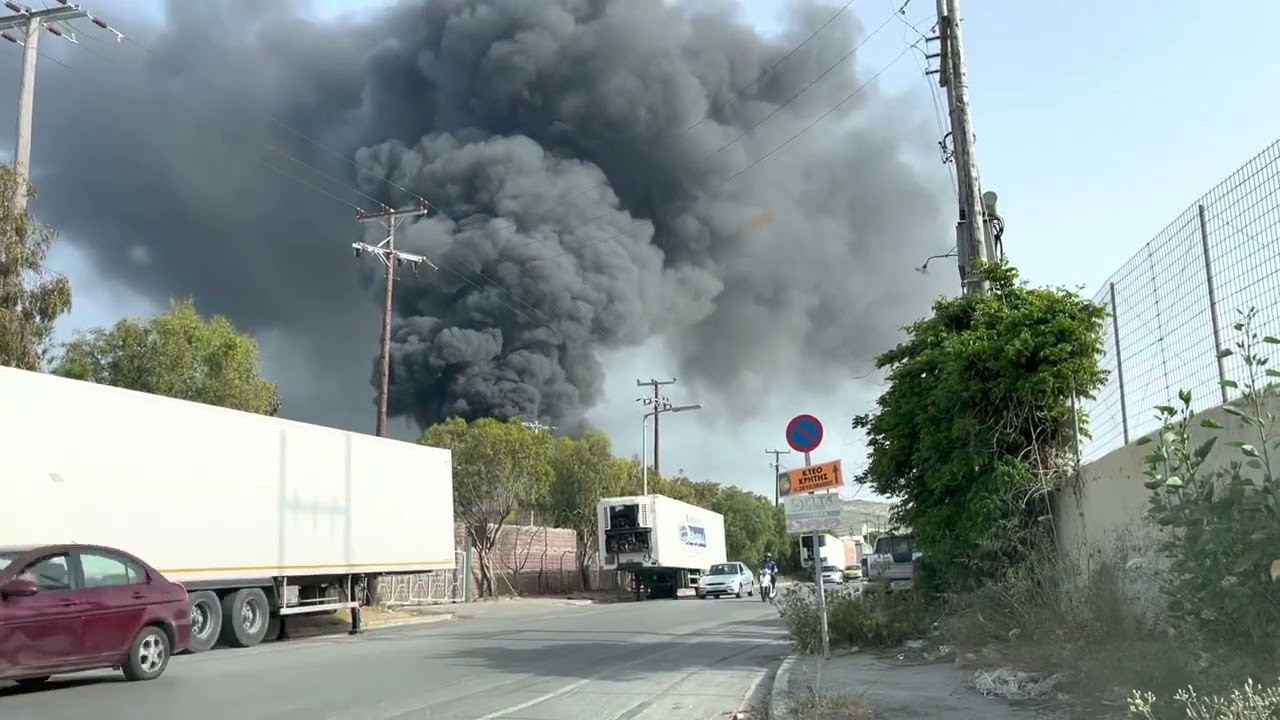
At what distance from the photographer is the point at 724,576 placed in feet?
143

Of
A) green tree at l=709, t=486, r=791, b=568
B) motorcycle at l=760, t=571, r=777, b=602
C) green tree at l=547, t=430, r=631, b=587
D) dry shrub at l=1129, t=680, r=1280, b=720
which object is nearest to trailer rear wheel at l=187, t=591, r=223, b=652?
dry shrub at l=1129, t=680, r=1280, b=720

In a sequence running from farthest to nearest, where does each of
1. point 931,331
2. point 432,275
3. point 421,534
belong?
point 432,275, point 421,534, point 931,331

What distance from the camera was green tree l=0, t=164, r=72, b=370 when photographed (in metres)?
19.5

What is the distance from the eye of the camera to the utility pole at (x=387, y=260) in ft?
102

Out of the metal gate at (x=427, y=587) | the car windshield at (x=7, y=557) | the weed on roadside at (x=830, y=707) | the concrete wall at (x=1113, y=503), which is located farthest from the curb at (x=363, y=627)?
the concrete wall at (x=1113, y=503)

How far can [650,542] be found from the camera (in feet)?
132

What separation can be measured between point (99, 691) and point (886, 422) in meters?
10.8

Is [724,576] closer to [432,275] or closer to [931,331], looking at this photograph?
[432,275]

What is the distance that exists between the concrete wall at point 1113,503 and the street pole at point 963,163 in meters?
3.62

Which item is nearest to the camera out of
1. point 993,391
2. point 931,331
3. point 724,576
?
point 993,391

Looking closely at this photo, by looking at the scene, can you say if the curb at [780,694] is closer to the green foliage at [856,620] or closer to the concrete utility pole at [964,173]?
the green foliage at [856,620]

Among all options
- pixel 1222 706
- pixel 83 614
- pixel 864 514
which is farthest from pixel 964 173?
pixel 864 514

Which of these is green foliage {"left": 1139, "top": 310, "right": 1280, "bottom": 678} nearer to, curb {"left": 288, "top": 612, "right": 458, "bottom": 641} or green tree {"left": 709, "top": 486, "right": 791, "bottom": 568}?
curb {"left": 288, "top": 612, "right": 458, "bottom": 641}

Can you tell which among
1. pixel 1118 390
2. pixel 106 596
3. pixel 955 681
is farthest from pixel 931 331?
pixel 106 596
